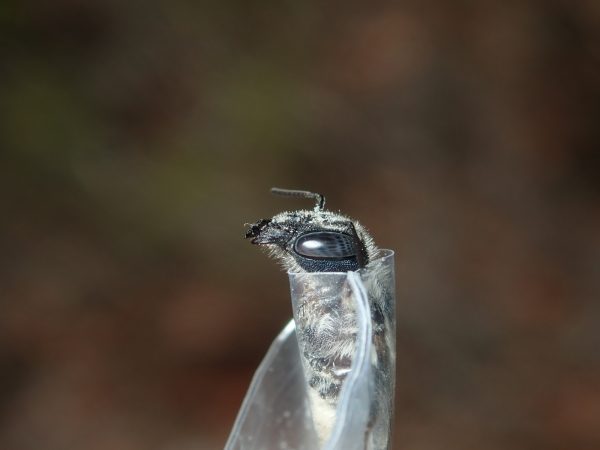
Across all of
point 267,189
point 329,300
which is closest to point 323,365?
point 329,300

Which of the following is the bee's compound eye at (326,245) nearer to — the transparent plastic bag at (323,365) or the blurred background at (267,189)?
the transparent plastic bag at (323,365)

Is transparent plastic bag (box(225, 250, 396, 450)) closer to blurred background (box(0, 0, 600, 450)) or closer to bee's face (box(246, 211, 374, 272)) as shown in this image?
bee's face (box(246, 211, 374, 272))

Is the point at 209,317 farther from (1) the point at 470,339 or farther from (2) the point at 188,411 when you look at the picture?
(1) the point at 470,339

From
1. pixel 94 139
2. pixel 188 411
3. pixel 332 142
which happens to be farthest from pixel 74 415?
pixel 332 142

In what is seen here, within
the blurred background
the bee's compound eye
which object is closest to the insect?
the bee's compound eye

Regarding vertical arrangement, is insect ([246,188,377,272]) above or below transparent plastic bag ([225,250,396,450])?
above

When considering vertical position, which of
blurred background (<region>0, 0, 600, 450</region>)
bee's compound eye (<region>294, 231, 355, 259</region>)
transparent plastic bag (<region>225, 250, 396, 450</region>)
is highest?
blurred background (<region>0, 0, 600, 450</region>)

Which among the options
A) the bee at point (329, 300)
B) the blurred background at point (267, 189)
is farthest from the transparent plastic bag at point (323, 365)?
the blurred background at point (267, 189)
